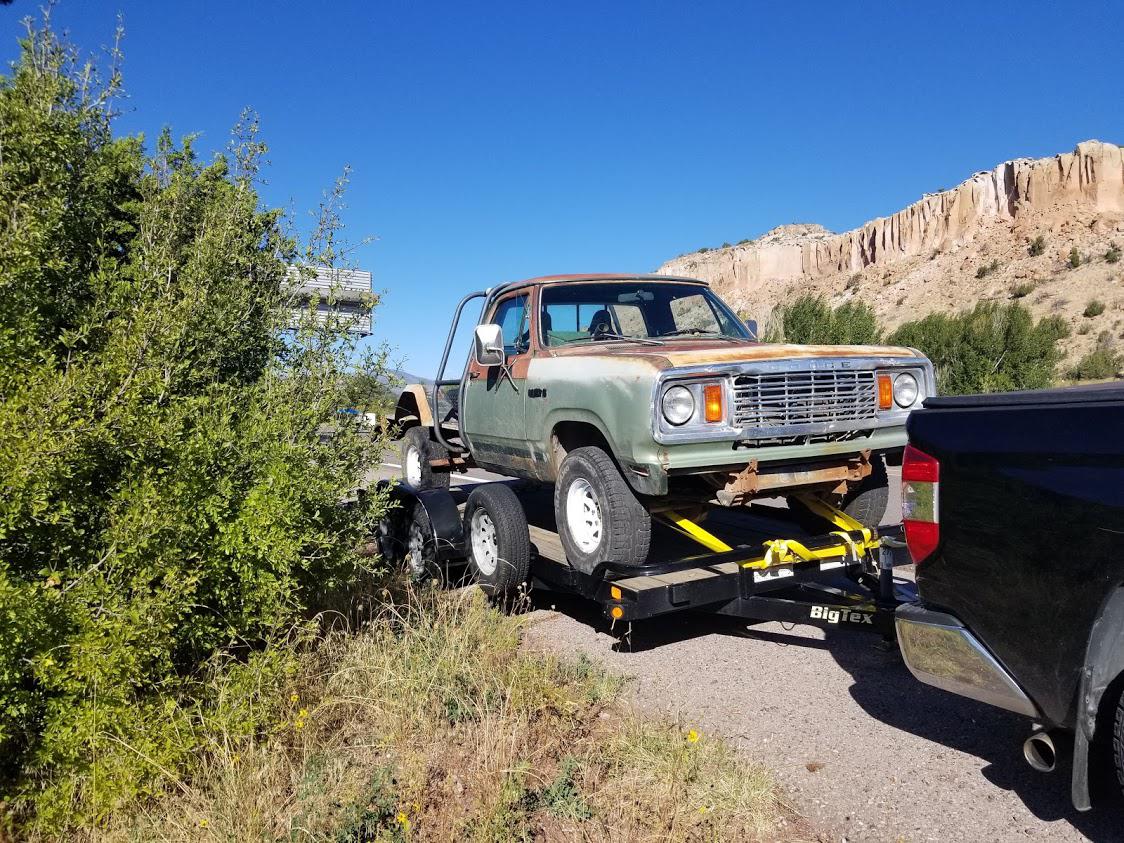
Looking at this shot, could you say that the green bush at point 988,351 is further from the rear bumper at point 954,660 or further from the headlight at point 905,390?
the rear bumper at point 954,660

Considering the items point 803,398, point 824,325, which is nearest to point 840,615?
point 803,398

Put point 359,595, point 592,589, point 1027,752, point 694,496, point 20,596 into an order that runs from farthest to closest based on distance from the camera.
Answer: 1. point 359,595
2. point 694,496
3. point 592,589
4. point 1027,752
5. point 20,596

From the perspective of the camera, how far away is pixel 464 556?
5.88m

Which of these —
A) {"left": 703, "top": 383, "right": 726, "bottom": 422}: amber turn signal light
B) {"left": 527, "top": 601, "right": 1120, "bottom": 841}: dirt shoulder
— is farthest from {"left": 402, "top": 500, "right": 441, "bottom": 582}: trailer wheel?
{"left": 703, "top": 383, "right": 726, "bottom": 422}: amber turn signal light

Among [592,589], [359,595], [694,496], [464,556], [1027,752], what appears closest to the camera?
[1027,752]

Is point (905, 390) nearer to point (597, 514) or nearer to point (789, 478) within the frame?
point (789, 478)

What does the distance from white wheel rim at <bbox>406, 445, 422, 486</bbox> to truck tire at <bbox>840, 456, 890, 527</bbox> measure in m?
4.42

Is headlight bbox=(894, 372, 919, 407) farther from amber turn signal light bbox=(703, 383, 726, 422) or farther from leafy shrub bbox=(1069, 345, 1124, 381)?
leafy shrub bbox=(1069, 345, 1124, 381)

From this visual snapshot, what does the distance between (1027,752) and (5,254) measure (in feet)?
13.1

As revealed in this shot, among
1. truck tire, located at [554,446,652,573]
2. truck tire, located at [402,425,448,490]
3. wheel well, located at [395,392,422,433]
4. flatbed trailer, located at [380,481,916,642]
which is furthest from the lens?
wheel well, located at [395,392,422,433]

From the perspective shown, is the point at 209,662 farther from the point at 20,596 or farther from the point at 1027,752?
the point at 1027,752

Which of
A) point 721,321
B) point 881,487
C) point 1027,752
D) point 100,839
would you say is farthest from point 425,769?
point 721,321

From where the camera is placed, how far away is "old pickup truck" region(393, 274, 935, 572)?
4527 millimetres

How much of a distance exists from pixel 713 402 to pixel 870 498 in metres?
1.73
